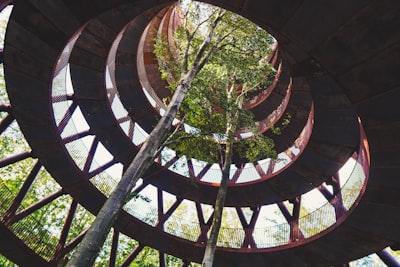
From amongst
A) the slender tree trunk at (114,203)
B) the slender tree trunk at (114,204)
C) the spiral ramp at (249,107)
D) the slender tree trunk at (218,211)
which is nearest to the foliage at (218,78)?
the slender tree trunk at (218,211)

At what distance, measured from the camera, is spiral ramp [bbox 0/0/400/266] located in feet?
26.2

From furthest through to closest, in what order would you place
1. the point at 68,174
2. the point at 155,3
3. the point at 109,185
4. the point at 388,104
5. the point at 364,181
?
the point at 109,185
the point at 68,174
the point at 364,181
the point at 155,3
the point at 388,104

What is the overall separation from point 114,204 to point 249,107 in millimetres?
15906

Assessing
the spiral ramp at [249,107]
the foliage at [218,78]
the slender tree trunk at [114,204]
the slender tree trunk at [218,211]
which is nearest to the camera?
the slender tree trunk at [114,204]

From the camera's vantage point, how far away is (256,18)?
26.4ft

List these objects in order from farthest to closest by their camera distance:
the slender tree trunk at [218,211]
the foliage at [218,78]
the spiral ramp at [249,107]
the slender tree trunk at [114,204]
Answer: the foliage at [218,78] < the slender tree trunk at [218,211] < the spiral ramp at [249,107] < the slender tree trunk at [114,204]

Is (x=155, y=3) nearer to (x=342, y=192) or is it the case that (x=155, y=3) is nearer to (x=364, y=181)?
(x=364, y=181)

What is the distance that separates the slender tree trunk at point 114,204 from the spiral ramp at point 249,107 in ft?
11.1

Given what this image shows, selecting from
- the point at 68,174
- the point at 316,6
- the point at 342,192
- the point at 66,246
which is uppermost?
the point at 342,192

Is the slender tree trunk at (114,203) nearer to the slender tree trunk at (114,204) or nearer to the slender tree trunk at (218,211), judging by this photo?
the slender tree trunk at (114,204)

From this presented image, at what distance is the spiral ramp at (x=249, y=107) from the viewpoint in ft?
26.2

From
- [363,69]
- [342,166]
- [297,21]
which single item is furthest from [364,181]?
[297,21]

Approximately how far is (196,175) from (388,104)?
463 inches

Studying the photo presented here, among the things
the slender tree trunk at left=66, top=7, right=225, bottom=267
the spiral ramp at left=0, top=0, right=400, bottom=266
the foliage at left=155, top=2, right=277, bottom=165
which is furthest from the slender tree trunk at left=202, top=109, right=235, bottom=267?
the slender tree trunk at left=66, top=7, right=225, bottom=267
